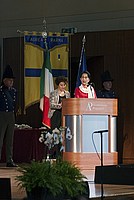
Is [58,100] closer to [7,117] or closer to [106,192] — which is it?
[7,117]

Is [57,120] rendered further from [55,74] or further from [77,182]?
[77,182]

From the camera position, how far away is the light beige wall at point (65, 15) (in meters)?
13.0

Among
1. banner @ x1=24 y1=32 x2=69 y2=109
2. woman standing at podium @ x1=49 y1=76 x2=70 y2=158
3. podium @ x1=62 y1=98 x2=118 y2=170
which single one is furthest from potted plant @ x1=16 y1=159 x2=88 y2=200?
banner @ x1=24 y1=32 x2=69 y2=109

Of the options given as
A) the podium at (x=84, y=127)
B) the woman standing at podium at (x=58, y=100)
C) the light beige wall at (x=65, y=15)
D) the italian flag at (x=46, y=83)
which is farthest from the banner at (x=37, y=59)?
the podium at (x=84, y=127)

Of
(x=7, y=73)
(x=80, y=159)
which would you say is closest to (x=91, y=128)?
(x=80, y=159)

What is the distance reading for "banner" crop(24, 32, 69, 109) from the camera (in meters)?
12.0

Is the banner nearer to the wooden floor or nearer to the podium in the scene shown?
the podium

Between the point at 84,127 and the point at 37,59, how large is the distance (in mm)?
3212

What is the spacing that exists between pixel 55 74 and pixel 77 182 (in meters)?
7.19

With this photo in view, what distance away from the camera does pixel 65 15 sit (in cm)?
1364

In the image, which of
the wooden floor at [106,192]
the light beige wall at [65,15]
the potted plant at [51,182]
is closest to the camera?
the potted plant at [51,182]

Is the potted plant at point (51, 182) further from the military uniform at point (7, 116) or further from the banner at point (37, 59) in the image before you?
the banner at point (37, 59)

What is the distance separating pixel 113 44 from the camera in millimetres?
12680

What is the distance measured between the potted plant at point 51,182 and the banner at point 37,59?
23.2 ft
